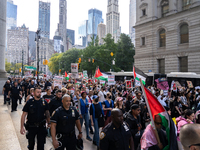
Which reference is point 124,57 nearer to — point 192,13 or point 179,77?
point 192,13

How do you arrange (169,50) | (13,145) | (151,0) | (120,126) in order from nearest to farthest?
1. (120,126)
2. (13,145)
3. (169,50)
4. (151,0)

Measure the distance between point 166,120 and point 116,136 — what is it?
1.09 meters

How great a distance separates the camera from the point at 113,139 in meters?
2.90

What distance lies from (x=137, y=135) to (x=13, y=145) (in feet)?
13.5

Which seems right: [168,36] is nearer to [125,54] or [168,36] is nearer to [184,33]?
[184,33]

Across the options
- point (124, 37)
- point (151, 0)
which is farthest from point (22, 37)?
point (151, 0)

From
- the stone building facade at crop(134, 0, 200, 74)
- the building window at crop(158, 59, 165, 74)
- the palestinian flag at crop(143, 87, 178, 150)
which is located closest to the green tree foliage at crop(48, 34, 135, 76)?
the stone building facade at crop(134, 0, 200, 74)

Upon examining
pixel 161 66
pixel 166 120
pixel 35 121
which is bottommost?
pixel 35 121

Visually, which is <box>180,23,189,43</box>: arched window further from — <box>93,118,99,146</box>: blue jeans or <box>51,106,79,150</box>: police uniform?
<box>51,106,79,150</box>: police uniform

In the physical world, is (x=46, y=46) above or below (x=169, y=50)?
above

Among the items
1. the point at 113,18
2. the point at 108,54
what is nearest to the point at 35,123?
the point at 108,54

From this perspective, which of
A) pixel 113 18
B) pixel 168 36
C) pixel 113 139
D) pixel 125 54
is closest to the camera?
pixel 113 139

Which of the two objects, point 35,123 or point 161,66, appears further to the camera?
point 161,66

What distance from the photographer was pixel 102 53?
44656 millimetres
